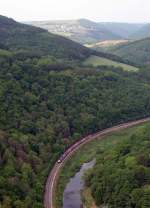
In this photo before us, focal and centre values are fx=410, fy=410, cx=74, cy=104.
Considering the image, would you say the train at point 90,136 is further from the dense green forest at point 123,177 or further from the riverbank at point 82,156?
the dense green forest at point 123,177

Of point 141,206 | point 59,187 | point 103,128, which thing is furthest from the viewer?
point 103,128

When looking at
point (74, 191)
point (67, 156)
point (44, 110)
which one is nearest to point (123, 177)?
point (74, 191)

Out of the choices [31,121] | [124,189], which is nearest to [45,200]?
[124,189]

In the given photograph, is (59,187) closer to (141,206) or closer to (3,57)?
(141,206)

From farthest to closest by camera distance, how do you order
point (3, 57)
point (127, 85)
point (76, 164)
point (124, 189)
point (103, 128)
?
1. point (127, 85)
2. point (3, 57)
3. point (103, 128)
4. point (76, 164)
5. point (124, 189)

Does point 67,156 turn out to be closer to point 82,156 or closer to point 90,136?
point 82,156

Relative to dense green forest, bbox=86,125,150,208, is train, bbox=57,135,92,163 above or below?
below

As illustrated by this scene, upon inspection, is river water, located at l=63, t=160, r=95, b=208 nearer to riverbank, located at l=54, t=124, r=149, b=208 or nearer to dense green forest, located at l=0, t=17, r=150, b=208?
riverbank, located at l=54, t=124, r=149, b=208

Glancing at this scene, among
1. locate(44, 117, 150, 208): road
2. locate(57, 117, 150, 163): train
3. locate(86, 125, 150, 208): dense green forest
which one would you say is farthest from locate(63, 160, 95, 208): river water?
locate(57, 117, 150, 163): train
